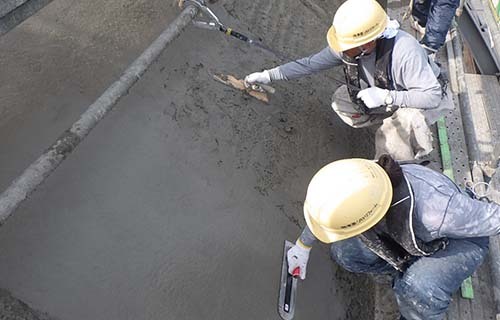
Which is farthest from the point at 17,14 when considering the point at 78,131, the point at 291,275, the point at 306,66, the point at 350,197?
the point at 291,275

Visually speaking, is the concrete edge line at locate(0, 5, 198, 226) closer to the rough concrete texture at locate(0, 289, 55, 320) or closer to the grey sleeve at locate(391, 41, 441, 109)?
the rough concrete texture at locate(0, 289, 55, 320)

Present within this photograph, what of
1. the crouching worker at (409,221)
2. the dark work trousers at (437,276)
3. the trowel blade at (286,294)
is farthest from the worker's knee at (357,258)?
the trowel blade at (286,294)

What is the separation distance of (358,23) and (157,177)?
1.83 metres

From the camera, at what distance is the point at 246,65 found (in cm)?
493

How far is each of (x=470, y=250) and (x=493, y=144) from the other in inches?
80.5

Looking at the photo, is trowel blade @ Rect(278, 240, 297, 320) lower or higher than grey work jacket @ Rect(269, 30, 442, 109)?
lower

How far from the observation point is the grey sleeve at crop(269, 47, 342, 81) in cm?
429

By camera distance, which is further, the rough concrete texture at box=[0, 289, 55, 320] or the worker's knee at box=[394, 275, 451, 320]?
the worker's knee at box=[394, 275, 451, 320]

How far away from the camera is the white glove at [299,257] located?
362 centimetres

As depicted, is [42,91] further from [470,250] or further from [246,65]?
[470,250]

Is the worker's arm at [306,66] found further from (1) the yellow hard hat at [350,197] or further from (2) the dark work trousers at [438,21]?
(1) the yellow hard hat at [350,197]

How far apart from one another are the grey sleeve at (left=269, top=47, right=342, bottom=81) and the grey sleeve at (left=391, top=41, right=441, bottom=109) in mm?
565

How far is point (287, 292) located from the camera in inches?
145

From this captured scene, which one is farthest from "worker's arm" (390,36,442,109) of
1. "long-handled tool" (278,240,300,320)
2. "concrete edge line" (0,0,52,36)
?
"concrete edge line" (0,0,52,36)
